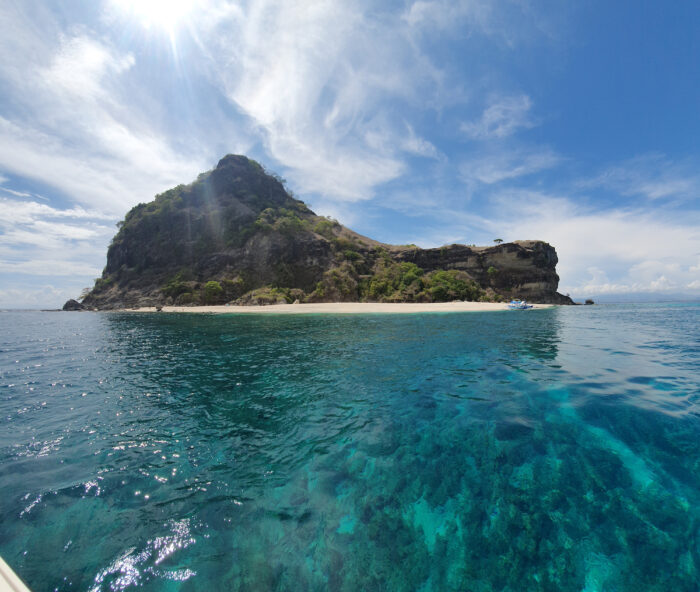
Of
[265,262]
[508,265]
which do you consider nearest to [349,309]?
[265,262]

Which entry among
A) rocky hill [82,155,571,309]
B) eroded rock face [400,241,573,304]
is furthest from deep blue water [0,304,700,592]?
eroded rock face [400,241,573,304]

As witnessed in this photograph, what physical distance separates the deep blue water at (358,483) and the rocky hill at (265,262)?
6473cm

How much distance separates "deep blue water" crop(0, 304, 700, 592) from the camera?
3844mm

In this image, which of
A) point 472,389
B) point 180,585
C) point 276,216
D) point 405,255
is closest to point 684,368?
point 472,389

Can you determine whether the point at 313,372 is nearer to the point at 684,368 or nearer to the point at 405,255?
the point at 684,368

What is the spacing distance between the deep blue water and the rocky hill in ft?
212

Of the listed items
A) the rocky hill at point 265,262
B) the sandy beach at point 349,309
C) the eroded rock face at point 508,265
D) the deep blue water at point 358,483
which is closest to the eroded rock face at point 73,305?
the rocky hill at point 265,262

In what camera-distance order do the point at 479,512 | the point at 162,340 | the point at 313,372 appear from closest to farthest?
the point at 479,512 → the point at 313,372 → the point at 162,340

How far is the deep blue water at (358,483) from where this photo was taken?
3.84m

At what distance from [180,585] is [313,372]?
31.0 ft

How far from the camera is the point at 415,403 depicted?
912cm

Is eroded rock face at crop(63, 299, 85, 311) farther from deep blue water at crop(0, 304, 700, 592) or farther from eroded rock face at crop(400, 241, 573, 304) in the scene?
eroded rock face at crop(400, 241, 573, 304)

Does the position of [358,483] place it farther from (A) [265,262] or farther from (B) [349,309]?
(A) [265,262]

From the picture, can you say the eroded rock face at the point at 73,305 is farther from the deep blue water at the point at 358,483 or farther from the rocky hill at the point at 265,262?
the deep blue water at the point at 358,483
